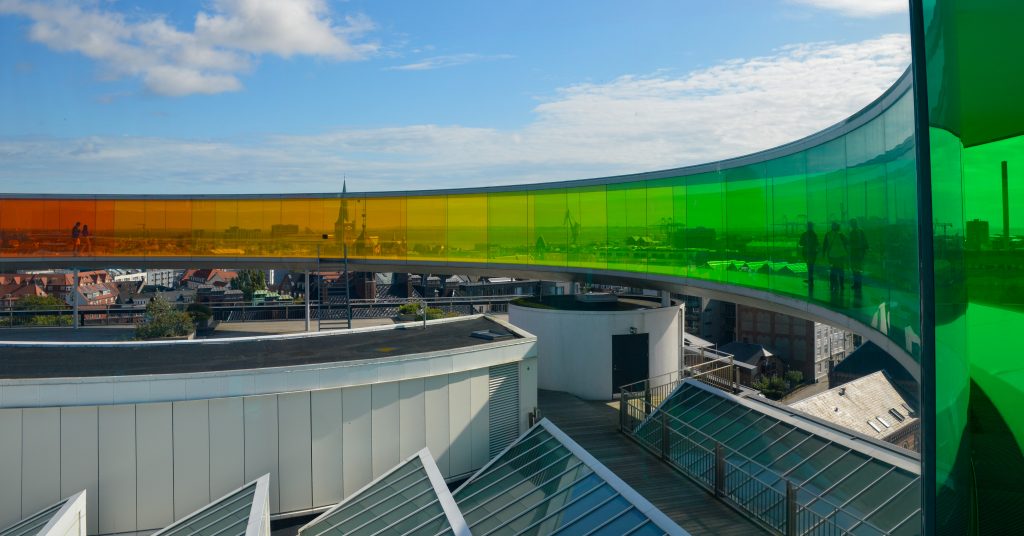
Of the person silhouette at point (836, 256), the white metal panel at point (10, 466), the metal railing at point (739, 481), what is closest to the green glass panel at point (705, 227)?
the metal railing at point (739, 481)

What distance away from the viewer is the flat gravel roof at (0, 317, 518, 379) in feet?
46.2

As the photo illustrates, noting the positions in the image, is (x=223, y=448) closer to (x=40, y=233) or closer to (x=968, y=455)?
(x=968, y=455)

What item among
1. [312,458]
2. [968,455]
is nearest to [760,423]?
[312,458]

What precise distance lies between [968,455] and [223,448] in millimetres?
12447

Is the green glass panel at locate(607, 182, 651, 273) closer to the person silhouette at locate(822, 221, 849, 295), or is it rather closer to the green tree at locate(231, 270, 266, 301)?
the person silhouette at locate(822, 221, 849, 295)

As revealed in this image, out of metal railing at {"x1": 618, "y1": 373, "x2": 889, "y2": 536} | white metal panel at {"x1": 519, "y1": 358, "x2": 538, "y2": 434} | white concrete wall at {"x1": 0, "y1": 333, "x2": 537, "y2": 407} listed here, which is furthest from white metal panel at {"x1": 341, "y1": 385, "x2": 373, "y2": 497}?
metal railing at {"x1": 618, "y1": 373, "x2": 889, "y2": 536}

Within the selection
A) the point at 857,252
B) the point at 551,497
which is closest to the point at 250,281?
the point at 551,497

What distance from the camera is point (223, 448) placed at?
1274 cm

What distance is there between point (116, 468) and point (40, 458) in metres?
1.19

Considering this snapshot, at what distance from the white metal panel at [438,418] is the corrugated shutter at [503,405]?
122cm

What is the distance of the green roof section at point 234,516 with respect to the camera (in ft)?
33.9

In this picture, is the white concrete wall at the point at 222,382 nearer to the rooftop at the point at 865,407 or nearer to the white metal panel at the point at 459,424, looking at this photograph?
the white metal panel at the point at 459,424

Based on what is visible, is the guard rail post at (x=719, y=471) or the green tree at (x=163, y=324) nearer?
the guard rail post at (x=719, y=471)

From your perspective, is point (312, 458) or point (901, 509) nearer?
point (901, 509)
